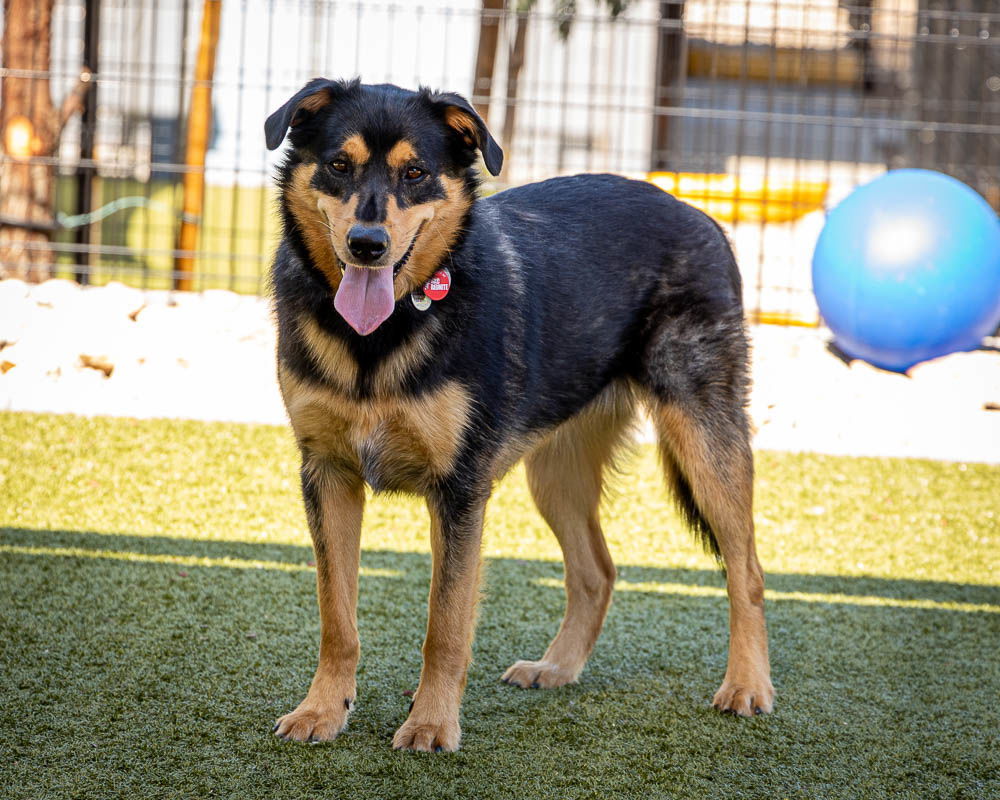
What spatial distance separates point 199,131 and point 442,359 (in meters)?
6.36

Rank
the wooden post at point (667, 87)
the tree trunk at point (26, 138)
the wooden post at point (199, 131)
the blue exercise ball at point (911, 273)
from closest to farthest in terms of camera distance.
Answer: the blue exercise ball at point (911, 273)
the tree trunk at point (26, 138)
the wooden post at point (199, 131)
the wooden post at point (667, 87)

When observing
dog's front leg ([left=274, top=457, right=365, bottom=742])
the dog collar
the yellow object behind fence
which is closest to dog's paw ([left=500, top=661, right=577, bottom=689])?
dog's front leg ([left=274, top=457, right=365, bottom=742])

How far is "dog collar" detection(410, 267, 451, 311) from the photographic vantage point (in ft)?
9.74

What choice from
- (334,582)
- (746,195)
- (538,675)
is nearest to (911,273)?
(746,195)

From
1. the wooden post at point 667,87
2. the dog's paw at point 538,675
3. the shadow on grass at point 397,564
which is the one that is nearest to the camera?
the dog's paw at point 538,675

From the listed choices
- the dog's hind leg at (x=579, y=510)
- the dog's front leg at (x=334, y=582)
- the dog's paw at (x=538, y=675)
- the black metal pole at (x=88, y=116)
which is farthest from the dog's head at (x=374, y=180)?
the black metal pole at (x=88, y=116)

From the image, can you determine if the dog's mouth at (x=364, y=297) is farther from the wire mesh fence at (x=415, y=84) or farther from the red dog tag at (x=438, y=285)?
the wire mesh fence at (x=415, y=84)

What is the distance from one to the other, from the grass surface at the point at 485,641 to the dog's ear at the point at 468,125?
1.37 metres

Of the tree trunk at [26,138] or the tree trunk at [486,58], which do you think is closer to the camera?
Result: the tree trunk at [26,138]

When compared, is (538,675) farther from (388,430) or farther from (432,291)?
(432,291)

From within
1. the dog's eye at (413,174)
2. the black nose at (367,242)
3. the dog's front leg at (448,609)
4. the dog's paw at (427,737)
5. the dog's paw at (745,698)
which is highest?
the dog's eye at (413,174)

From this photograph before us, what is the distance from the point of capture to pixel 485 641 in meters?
3.81

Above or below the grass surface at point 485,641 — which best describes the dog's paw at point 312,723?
above

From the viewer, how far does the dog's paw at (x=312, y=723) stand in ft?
9.35
